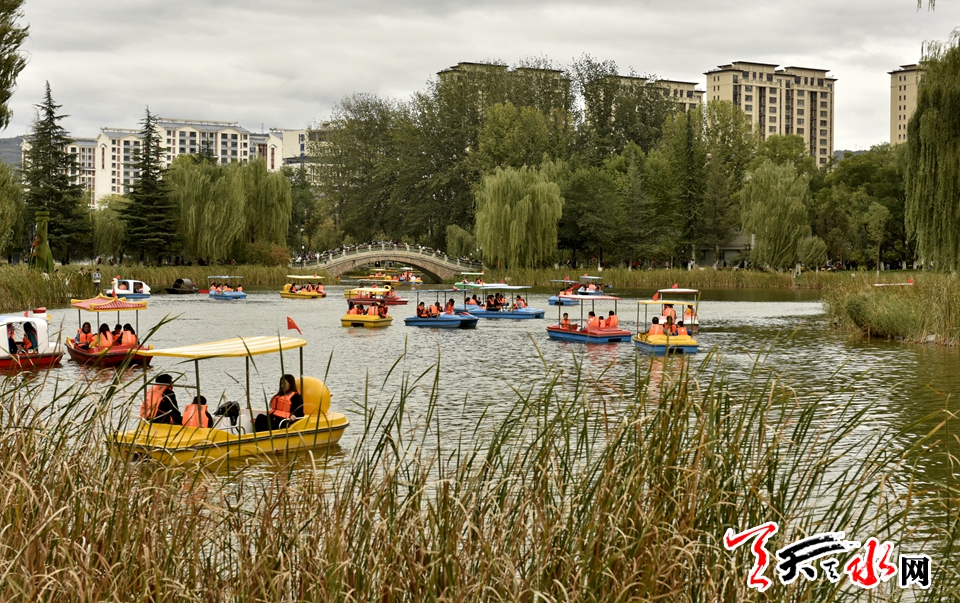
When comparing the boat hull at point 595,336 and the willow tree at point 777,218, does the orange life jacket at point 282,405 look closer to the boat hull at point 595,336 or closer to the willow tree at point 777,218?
the boat hull at point 595,336

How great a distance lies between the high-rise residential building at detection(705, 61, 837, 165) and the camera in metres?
171

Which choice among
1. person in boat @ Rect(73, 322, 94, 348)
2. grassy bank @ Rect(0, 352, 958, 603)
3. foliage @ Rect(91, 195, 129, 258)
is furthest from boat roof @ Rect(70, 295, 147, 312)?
foliage @ Rect(91, 195, 129, 258)

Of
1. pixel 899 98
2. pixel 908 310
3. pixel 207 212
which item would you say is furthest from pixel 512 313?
pixel 899 98

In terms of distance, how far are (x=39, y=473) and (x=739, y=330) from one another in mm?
29840

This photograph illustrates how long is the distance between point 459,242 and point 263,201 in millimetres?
18240

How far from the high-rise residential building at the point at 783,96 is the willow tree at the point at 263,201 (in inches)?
4699

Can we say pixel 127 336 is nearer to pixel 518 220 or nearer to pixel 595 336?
pixel 595 336

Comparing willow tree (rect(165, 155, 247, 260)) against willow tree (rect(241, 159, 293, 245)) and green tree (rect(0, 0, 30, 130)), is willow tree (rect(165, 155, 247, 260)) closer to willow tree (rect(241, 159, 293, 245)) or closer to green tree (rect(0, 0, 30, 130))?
willow tree (rect(241, 159, 293, 245))

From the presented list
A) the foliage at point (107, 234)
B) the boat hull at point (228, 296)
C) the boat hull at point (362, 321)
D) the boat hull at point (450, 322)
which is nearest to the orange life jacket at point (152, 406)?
the boat hull at point (450, 322)

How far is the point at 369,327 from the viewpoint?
118ft

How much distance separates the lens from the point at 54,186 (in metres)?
61.7

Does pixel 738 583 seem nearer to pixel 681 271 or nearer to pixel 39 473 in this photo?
pixel 39 473

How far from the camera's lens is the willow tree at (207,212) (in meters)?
60.2

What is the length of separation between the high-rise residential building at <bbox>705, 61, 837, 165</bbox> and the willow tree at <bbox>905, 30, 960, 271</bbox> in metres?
146
